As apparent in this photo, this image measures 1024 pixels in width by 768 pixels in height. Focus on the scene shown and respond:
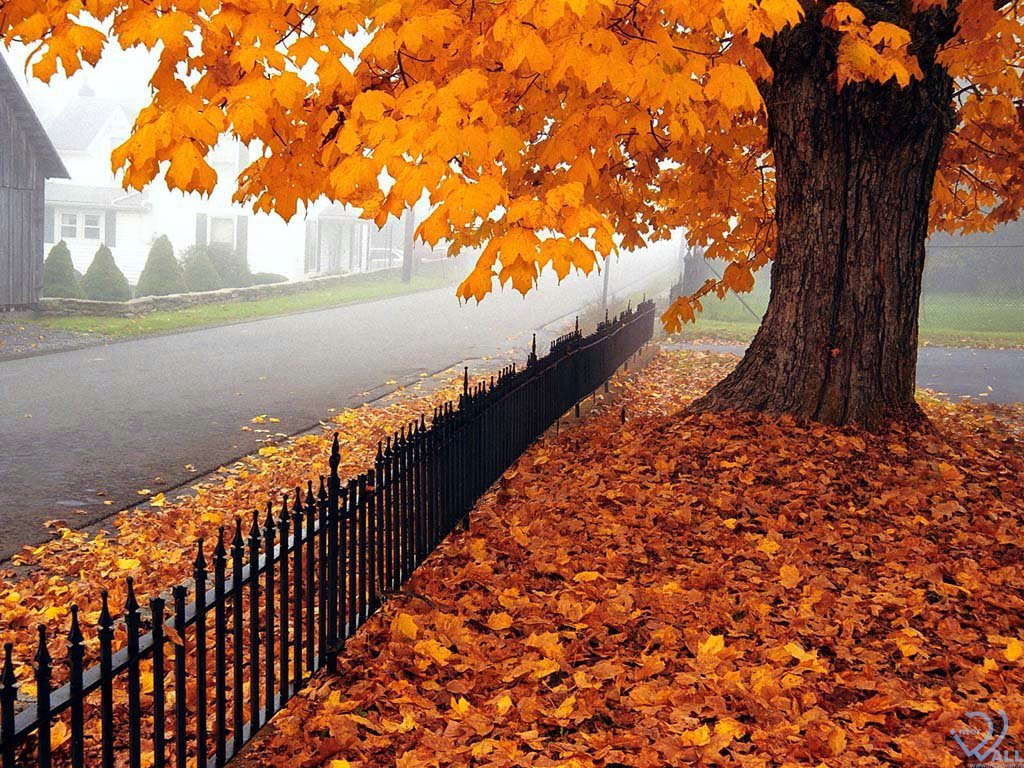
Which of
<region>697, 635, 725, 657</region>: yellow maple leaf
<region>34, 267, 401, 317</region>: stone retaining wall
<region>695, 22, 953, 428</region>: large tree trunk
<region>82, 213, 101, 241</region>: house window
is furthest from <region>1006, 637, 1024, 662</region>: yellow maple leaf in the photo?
<region>82, 213, 101, 241</region>: house window

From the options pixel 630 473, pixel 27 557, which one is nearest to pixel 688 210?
pixel 630 473

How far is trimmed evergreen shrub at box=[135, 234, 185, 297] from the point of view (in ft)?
103

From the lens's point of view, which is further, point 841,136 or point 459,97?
point 841,136

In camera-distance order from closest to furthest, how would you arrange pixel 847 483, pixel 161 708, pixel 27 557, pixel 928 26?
pixel 161 708, pixel 27 557, pixel 847 483, pixel 928 26

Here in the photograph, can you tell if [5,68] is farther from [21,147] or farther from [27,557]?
[27,557]

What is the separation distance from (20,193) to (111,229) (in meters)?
19.6

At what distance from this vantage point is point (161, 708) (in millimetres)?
3359

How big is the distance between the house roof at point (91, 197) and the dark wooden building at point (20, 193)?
17205 mm

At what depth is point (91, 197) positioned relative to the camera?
43531 mm

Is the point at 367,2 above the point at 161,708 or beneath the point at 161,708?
above

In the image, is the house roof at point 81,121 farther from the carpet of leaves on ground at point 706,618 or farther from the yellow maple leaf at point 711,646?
the yellow maple leaf at point 711,646

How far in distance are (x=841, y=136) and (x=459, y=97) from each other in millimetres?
5067

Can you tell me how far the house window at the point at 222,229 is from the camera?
153ft

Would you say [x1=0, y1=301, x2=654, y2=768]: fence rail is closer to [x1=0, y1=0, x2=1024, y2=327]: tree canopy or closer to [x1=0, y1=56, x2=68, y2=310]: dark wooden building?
[x1=0, y1=0, x2=1024, y2=327]: tree canopy
